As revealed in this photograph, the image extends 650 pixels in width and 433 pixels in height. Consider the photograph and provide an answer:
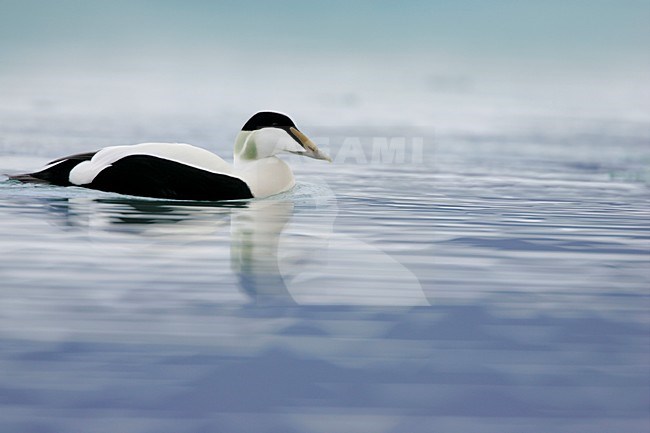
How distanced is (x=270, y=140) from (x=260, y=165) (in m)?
0.20

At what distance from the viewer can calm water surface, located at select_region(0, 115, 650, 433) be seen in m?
2.44

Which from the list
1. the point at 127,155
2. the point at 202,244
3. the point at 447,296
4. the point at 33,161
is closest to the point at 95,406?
the point at 447,296

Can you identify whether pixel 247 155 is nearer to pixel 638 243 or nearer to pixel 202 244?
pixel 202 244

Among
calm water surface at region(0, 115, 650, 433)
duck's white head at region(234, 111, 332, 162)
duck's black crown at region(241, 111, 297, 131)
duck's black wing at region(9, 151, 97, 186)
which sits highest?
duck's black crown at region(241, 111, 297, 131)

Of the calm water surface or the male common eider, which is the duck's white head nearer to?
the male common eider

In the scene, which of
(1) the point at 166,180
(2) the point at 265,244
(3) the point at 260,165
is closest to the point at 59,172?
(1) the point at 166,180

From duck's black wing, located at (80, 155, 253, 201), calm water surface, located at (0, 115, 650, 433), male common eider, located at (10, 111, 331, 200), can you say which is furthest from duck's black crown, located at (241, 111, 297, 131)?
calm water surface, located at (0, 115, 650, 433)

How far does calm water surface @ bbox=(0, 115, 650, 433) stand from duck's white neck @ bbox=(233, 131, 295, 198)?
1.99ft

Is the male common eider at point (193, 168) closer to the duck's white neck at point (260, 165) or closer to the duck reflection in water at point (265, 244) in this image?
the duck's white neck at point (260, 165)

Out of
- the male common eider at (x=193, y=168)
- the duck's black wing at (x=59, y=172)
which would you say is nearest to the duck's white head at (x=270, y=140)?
the male common eider at (x=193, y=168)

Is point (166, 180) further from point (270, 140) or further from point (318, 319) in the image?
point (318, 319)

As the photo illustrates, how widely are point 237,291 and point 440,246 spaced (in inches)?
61.7

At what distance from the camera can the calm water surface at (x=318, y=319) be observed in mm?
2436

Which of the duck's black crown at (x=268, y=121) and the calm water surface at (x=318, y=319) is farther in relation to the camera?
the duck's black crown at (x=268, y=121)
